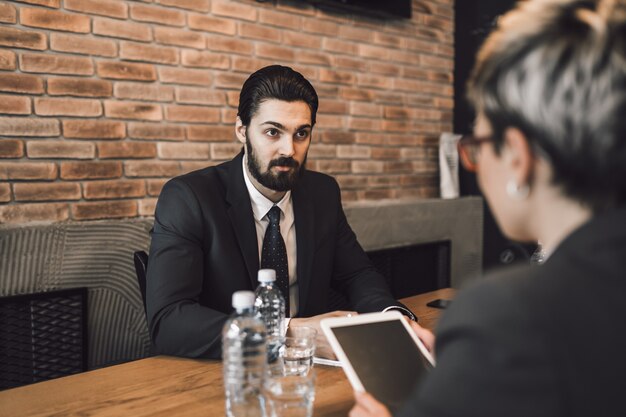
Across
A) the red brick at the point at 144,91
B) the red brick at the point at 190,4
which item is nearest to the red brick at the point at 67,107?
the red brick at the point at 144,91

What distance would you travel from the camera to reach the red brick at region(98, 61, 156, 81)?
7.32ft

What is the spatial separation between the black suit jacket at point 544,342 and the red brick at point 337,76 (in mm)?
2473

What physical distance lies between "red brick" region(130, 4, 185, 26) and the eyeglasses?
71.7 inches

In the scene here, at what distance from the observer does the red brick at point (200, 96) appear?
2457 millimetres

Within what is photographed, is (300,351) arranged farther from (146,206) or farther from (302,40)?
(302,40)

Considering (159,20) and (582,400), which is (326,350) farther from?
(159,20)

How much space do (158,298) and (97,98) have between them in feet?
3.36

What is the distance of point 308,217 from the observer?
6.48 ft

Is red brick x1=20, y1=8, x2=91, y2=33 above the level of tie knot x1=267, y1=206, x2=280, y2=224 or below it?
above

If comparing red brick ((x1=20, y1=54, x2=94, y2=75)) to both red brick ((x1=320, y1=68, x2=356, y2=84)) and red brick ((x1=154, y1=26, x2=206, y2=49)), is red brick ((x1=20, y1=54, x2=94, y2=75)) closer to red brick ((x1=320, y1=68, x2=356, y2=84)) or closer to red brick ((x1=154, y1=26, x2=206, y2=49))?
red brick ((x1=154, y1=26, x2=206, y2=49))

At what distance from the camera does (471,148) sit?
0.81 metres

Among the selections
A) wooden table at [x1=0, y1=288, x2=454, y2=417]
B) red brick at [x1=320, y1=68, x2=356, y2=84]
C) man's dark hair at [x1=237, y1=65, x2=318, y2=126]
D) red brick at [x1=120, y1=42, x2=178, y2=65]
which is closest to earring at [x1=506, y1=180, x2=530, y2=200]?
wooden table at [x1=0, y1=288, x2=454, y2=417]

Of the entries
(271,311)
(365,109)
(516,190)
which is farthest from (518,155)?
(365,109)

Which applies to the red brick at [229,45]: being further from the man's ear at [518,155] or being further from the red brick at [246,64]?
the man's ear at [518,155]
